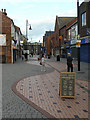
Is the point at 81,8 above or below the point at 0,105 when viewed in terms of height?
above

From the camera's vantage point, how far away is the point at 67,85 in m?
5.87

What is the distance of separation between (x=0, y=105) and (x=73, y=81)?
2829 millimetres

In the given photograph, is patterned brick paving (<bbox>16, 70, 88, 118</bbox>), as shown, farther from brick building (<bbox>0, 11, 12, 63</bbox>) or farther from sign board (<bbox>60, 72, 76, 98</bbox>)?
brick building (<bbox>0, 11, 12, 63</bbox>)

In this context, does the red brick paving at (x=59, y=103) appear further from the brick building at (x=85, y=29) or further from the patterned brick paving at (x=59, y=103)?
the brick building at (x=85, y=29)

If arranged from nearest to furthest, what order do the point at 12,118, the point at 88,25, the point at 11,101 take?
the point at 12,118 → the point at 11,101 → the point at 88,25

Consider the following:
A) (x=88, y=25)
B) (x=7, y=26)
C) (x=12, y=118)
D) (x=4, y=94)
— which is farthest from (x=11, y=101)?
(x=7, y=26)

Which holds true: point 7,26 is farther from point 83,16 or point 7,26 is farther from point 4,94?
point 4,94

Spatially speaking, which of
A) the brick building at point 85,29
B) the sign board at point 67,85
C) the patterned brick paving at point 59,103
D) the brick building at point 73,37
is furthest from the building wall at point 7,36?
the sign board at point 67,85

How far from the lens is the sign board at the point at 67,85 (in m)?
5.88

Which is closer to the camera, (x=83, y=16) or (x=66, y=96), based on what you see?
(x=66, y=96)

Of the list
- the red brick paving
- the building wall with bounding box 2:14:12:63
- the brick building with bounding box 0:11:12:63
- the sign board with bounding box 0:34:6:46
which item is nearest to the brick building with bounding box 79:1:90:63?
the brick building with bounding box 0:11:12:63

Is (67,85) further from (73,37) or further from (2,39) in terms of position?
(73,37)

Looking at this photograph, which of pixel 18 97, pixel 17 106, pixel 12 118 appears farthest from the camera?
pixel 18 97

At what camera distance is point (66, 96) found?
5930 mm
